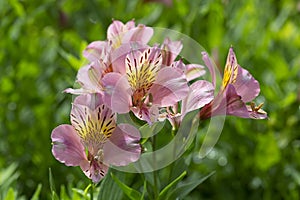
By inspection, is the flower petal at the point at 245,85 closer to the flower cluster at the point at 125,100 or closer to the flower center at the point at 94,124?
the flower cluster at the point at 125,100

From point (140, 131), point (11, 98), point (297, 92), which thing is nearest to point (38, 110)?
point (11, 98)

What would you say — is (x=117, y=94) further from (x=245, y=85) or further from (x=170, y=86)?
(x=245, y=85)

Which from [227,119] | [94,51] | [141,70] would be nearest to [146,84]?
[141,70]

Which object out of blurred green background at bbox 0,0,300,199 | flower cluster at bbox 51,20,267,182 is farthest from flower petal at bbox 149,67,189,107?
blurred green background at bbox 0,0,300,199

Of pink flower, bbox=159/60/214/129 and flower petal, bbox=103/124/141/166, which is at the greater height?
pink flower, bbox=159/60/214/129

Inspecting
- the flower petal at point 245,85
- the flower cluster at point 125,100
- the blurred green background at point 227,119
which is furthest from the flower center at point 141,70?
the blurred green background at point 227,119

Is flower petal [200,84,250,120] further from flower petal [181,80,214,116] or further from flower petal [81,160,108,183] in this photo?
flower petal [81,160,108,183]

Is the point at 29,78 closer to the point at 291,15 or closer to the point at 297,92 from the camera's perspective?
the point at 297,92
